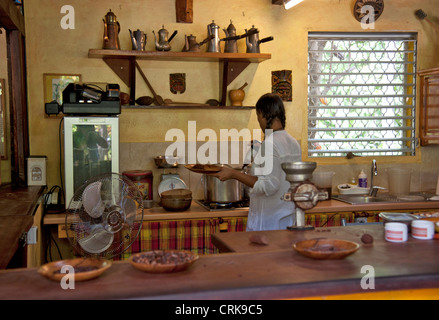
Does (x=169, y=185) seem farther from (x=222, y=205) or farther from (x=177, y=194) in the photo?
(x=222, y=205)

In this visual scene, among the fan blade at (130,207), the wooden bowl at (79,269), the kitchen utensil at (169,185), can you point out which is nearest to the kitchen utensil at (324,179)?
the kitchen utensil at (169,185)

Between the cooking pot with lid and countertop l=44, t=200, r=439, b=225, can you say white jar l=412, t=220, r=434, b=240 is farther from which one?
the cooking pot with lid

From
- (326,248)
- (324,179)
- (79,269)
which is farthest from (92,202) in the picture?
(324,179)

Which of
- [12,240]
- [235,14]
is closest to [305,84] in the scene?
[235,14]

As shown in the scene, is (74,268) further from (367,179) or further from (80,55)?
(367,179)

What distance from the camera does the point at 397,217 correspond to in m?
2.84

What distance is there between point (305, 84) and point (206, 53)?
118 centimetres

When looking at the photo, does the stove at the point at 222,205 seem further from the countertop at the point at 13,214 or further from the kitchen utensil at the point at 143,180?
the countertop at the point at 13,214

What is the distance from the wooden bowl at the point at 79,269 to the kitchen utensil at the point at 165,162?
8.90 ft

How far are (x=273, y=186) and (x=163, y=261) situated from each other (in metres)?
1.35

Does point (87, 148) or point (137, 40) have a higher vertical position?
point (137, 40)

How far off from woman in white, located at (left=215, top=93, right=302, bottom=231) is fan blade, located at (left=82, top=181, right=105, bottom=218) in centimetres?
103

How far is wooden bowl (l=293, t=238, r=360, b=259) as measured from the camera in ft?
6.90

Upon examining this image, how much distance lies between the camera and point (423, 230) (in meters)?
2.57
